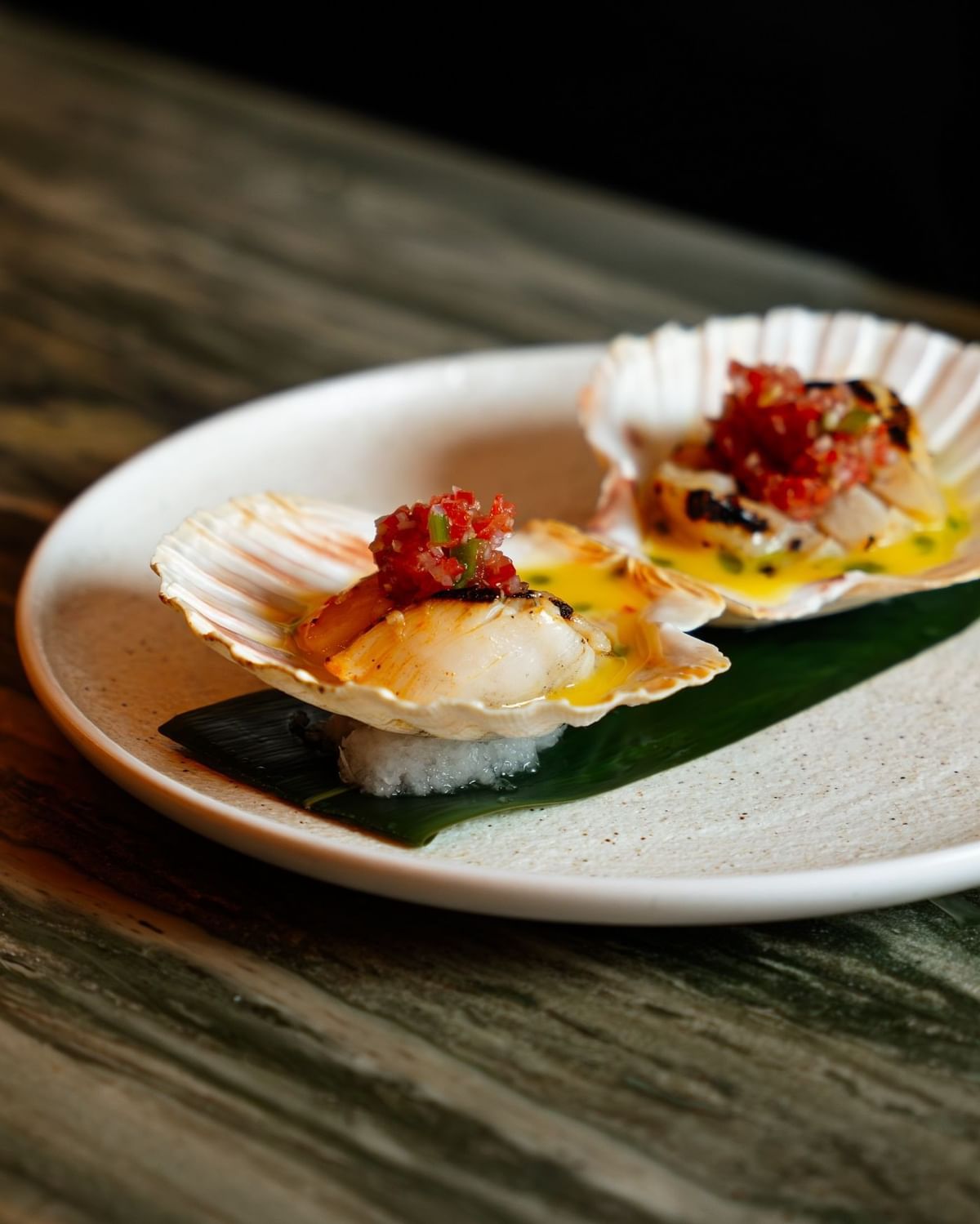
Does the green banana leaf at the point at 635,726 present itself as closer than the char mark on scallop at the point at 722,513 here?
Yes

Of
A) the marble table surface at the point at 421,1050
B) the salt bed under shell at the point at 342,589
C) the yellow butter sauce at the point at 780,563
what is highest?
the yellow butter sauce at the point at 780,563

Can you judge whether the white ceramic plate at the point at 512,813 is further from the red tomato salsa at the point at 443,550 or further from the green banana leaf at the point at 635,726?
the red tomato salsa at the point at 443,550

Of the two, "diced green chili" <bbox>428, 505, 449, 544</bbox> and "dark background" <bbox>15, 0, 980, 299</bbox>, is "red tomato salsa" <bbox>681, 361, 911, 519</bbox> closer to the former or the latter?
"diced green chili" <bbox>428, 505, 449, 544</bbox>

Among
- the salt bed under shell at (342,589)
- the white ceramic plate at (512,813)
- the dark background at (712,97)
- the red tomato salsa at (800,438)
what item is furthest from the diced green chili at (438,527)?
the dark background at (712,97)

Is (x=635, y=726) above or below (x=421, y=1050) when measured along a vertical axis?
above

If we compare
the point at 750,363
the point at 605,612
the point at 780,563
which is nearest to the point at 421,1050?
the point at 605,612

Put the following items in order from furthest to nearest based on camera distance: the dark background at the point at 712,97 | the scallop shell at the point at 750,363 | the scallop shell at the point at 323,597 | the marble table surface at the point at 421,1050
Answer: the dark background at the point at 712,97
the scallop shell at the point at 750,363
the scallop shell at the point at 323,597
the marble table surface at the point at 421,1050

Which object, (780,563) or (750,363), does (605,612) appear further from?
(750,363)
